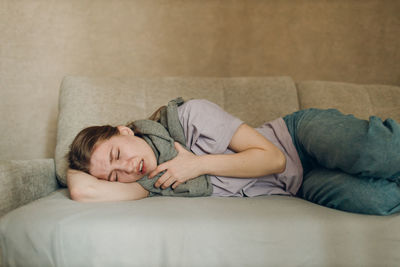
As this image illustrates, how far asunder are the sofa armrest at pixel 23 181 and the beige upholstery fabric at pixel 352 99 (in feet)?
4.32

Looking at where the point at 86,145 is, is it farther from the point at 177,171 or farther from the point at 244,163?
the point at 244,163

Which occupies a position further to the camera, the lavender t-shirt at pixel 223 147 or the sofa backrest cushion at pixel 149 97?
the sofa backrest cushion at pixel 149 97

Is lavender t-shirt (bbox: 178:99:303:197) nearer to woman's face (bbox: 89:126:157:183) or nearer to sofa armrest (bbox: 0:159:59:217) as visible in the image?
woman's face (bbox: 89:126:157:183)

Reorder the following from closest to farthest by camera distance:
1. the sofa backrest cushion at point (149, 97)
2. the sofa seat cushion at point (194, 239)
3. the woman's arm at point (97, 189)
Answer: the sofa seat cushion at point (194, 239) < the woman's arm at point (97, 189) < the sofa backrest cushion at point (149, 97)

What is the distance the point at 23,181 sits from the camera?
114 cm

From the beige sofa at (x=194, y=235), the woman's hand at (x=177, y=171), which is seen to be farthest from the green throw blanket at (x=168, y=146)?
the beige sofa at (x=194, y=235)

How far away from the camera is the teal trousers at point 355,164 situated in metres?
0.90

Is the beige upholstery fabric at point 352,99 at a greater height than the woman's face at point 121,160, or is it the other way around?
the beige upholstery fabric at point 352,99

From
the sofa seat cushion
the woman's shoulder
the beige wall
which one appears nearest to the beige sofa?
the sofa seat cushion

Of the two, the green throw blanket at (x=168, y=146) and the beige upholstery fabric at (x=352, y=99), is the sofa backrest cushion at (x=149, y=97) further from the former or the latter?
the green throw blanket at (x=168, y=146)

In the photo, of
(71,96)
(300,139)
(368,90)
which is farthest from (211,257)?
(368,90)

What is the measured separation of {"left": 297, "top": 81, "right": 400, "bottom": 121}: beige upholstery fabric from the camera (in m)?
1.57

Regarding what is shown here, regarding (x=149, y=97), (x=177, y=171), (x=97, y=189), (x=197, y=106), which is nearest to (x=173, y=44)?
(x=149, y=97)

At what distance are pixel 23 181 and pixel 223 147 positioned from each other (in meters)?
0.80
